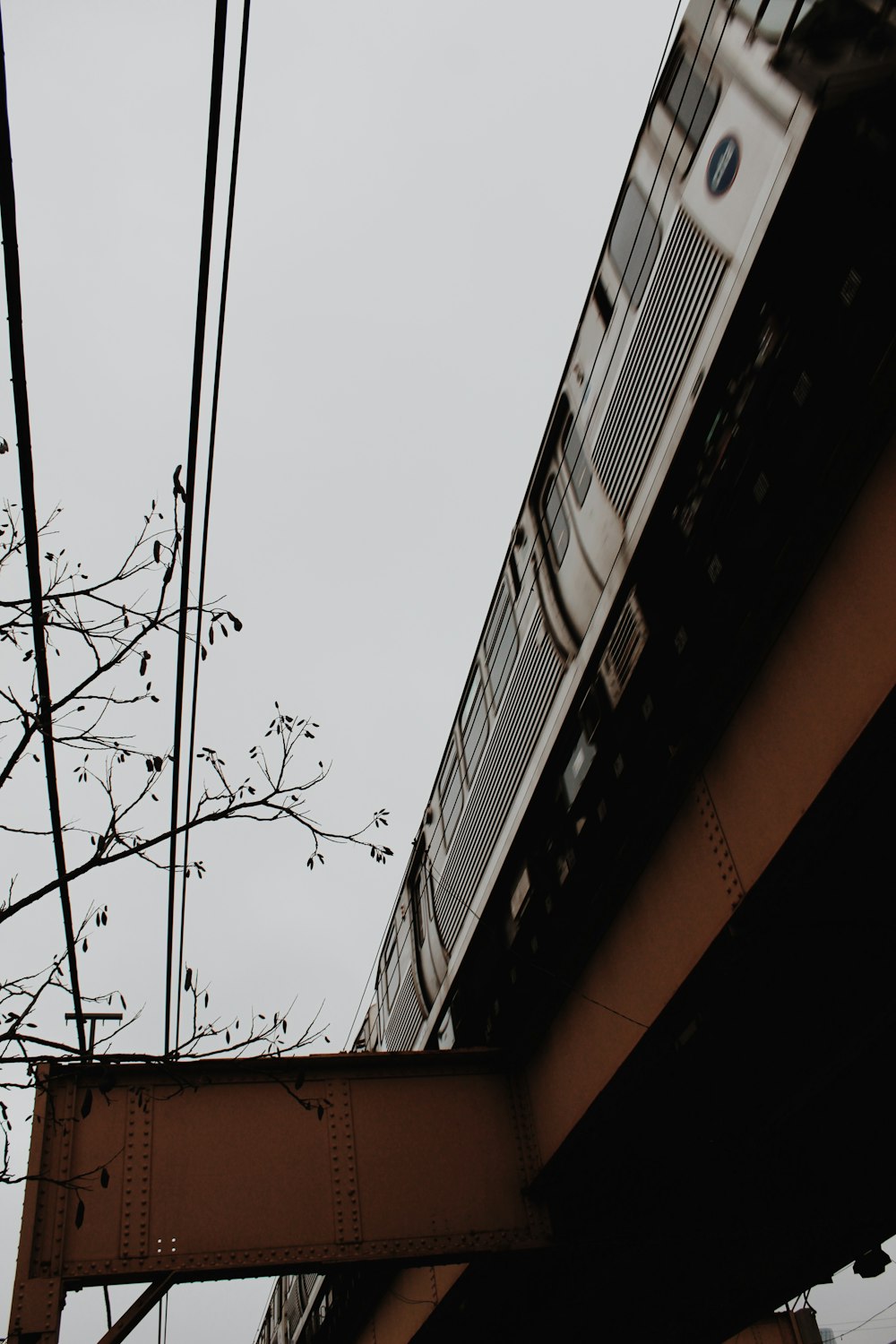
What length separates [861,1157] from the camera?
8.62 m

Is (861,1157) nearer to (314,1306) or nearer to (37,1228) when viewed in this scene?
(37,1228)

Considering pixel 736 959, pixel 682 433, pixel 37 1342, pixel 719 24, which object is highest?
pixel 719 24

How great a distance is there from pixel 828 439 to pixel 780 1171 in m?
6.91

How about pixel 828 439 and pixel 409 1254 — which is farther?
pixel 409 1254

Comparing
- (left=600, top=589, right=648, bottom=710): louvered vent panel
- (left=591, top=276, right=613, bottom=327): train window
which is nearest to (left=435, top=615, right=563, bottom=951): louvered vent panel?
(left=600, top=589, right=648, bottom=710): louvered vent panel

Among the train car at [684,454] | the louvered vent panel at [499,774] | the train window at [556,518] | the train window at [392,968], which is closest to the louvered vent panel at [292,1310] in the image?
the train window at [392,968]

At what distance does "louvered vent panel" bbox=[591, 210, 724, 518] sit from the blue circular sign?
21cm

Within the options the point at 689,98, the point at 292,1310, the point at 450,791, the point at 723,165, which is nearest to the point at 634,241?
the point at 689,98

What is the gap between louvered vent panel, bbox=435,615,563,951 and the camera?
274 inches

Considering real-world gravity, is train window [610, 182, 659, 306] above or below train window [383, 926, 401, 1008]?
below

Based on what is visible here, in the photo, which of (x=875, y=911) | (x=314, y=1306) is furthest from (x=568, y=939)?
→ (x=314, y=1306)

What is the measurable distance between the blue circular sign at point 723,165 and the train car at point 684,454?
2 centimetres

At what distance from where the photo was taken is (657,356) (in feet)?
17.4

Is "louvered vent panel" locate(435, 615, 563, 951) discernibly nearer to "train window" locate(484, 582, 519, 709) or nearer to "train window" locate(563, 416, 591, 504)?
"train window" locate(484, 582, 519, 709)
